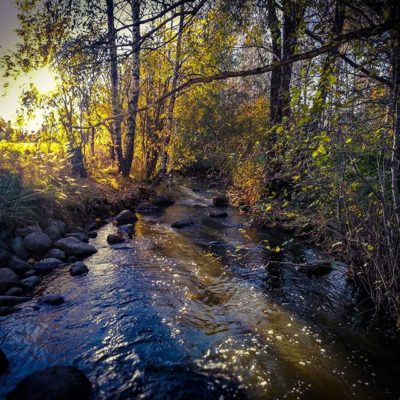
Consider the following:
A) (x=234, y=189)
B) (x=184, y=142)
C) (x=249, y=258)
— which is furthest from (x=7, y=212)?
(x=184, y=142)

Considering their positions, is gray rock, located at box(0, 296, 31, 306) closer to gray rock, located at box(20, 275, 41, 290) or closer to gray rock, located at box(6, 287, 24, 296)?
gray rock, located at box(6, 287, 24, 296)

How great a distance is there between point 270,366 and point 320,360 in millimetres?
629

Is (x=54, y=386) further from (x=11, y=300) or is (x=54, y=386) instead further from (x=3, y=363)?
(x=11, y=300)

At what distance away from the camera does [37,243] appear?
6879mm

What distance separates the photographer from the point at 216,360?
3.76 m

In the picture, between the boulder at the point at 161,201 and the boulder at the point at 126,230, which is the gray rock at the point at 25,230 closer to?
the boulder at the point at 126,230

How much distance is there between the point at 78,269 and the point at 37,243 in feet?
4.64

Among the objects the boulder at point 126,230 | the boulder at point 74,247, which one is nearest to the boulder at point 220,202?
the boulder at point 126,230

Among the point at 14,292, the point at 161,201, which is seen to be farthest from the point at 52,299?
the point at 161,201

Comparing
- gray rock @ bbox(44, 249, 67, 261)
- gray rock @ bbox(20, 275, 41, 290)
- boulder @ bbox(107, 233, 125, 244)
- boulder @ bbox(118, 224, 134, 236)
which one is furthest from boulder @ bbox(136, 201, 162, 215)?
gray rock @ bbox(20, 275, 41, 290)

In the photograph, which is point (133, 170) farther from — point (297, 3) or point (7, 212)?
point (297, 3)

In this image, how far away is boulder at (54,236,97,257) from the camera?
712cm

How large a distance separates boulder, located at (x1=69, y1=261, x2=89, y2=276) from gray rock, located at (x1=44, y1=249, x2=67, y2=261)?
2.38ft

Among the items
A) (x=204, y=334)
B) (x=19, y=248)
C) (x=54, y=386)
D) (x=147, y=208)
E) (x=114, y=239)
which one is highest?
(x=147, y=208)
